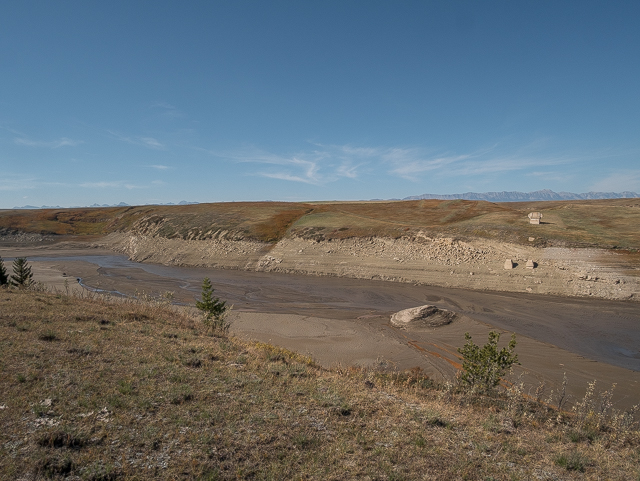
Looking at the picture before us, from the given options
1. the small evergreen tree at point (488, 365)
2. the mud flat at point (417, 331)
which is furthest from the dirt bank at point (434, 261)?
the small evergreen tree at point (488, 365)

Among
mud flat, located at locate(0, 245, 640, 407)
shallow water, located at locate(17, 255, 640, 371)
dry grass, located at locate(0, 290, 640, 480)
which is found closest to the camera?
dry grass, located at locate(0, 290, 640, 480)

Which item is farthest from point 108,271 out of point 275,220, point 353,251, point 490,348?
point 490,348

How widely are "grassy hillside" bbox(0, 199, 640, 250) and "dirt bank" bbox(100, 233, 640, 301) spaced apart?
2010 mm

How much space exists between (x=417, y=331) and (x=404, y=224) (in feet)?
100

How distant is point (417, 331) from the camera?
69.2 feet

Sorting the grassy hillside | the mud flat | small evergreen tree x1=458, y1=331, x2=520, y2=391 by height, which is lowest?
the mud flat

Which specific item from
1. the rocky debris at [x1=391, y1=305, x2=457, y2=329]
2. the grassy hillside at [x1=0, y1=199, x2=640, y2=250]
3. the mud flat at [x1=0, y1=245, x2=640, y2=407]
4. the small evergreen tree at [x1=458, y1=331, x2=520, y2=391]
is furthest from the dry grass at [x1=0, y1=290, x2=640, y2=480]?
the grassy hillside at [x1=0, y1=199, x2=640, y2=250]

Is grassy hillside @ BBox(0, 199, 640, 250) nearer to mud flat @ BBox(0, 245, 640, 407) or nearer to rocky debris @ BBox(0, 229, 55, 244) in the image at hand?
rocky debris @ BBox(0, 229, 55, 244)

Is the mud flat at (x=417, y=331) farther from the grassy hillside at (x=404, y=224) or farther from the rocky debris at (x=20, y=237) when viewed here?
the rocky debris at (x=20, y=237)

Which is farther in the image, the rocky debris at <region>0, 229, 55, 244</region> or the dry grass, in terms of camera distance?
the rocky debris at <region>0, 229, 55, 244</region>

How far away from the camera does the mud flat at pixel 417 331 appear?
52.4ft

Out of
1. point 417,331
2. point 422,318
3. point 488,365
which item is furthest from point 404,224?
point 488,365

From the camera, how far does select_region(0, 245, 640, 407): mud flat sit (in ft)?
52.4

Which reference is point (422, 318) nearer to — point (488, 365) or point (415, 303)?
point (415, 303)
